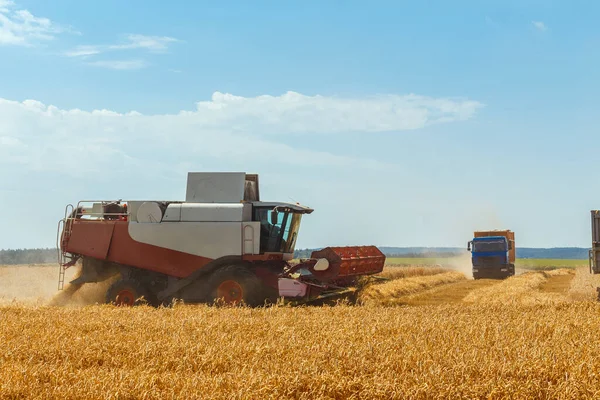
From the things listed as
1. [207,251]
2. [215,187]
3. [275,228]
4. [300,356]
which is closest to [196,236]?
[207,251]

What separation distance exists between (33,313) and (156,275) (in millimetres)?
4465

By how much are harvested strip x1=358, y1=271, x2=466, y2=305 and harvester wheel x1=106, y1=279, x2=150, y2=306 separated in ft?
17.2

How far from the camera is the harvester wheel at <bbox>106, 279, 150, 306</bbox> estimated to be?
16.4m

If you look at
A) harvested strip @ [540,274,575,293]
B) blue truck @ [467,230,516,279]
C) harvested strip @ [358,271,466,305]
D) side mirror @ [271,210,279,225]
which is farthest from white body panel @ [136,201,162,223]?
blue truck @ [467,230,516,279]

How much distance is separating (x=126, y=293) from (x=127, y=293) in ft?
0.08

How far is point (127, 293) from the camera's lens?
16.5 metres

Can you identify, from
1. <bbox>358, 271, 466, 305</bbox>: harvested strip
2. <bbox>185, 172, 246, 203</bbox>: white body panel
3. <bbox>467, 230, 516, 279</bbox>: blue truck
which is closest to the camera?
<bbox>185, 172, 246, 203</bbox>: white body panel

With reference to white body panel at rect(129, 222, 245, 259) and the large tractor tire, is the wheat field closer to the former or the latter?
white body panel at rect(129, 222, 245, 259)

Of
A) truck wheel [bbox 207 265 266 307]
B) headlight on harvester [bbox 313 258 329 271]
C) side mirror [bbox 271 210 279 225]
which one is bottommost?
truck wheel [bbox 207 265 266 307]

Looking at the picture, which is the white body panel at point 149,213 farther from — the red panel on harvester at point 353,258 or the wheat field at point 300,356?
the wheat field at point 300,356

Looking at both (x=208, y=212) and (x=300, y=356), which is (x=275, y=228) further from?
(x=300, y=356)

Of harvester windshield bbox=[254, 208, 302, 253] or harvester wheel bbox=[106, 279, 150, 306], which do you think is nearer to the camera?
harvester windshield bbox=[254, 208, 302, 253]

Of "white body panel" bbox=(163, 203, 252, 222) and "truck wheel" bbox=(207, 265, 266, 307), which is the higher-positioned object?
"white body panel" bbox=(163, 203, 252, 222)

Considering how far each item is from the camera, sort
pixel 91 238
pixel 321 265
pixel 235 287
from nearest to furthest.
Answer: pixel 235 287, pixel 321 265, pixel 91 238
